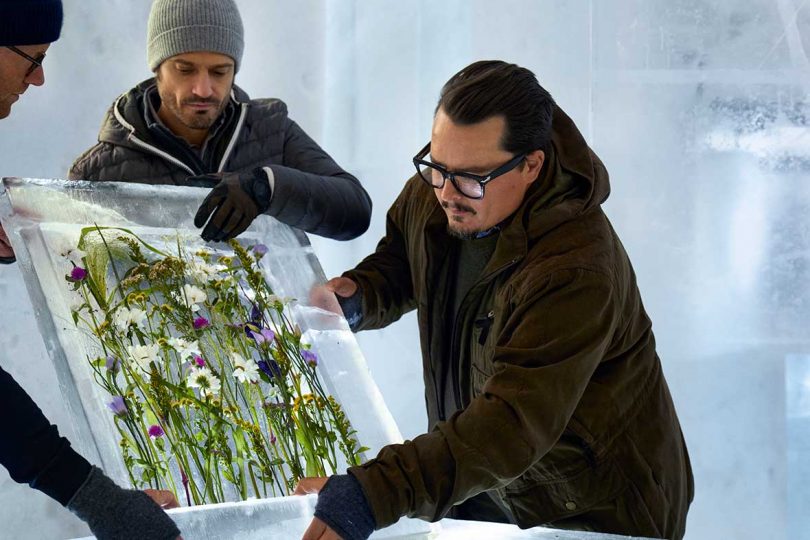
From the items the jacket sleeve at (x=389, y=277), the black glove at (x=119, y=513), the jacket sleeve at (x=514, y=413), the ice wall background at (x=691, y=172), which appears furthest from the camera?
the ice wall background at (x=691, y=172)

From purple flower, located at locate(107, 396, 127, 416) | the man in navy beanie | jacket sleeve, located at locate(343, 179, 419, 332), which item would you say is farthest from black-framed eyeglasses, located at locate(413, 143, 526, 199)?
the man in navy beanie

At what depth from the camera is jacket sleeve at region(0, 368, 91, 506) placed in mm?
1697

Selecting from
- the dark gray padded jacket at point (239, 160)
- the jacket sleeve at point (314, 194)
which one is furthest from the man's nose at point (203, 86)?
the jacket sleeve at point (314, 194)

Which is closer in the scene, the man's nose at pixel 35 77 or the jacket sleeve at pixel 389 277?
the man's nose at pixel 35 77

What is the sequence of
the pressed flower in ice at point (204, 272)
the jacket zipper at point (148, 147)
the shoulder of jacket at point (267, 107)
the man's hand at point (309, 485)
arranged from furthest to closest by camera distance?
the shoulder of jacket at point (267, 107) → the jacket zipper at point (148, 147) → the pressed flower in ice at point (204, 272) → the man's hand at point (309, 485)

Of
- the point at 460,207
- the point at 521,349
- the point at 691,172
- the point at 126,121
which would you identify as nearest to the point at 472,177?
the point at 460,207

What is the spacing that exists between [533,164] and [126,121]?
1.15 metres

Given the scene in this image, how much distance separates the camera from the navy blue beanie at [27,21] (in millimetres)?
1963

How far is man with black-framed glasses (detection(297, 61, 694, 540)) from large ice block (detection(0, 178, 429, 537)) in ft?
0.39

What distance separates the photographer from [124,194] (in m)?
2.38

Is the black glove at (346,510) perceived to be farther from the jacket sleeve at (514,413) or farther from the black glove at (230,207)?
the black glove at (230,207)

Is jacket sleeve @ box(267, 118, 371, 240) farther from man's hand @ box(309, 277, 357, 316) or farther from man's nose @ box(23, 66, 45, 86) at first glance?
man's nose @ box(23, 66, 45, 86)

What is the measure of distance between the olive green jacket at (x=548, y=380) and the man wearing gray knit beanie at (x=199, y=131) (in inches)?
8.9

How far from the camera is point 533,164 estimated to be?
2.13m
